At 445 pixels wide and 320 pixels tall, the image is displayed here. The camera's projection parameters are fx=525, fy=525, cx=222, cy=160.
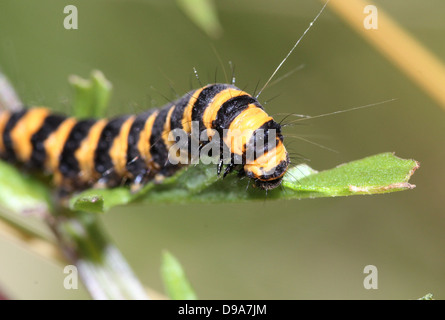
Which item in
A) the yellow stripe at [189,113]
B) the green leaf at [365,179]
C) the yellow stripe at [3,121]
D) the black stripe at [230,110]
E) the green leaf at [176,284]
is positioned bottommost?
the green leaf at [176,284]

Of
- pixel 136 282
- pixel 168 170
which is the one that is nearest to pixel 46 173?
pixel 168 170

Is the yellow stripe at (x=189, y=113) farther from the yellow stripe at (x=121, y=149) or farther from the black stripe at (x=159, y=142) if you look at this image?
the yellow stripe at (x=121, y=149)

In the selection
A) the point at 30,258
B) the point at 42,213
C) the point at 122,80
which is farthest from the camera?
the point at 122,80

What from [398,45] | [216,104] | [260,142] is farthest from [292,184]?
[398,45]

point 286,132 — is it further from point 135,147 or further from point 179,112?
point 179,112

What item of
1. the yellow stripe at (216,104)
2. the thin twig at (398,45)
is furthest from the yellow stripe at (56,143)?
the thin twig at (398,45)

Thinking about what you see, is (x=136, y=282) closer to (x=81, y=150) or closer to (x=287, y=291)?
(x=81, y=150)

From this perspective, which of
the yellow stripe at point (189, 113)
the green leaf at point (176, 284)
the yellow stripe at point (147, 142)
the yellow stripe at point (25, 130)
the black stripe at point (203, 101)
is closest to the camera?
the green leaf at point (176, 284)
